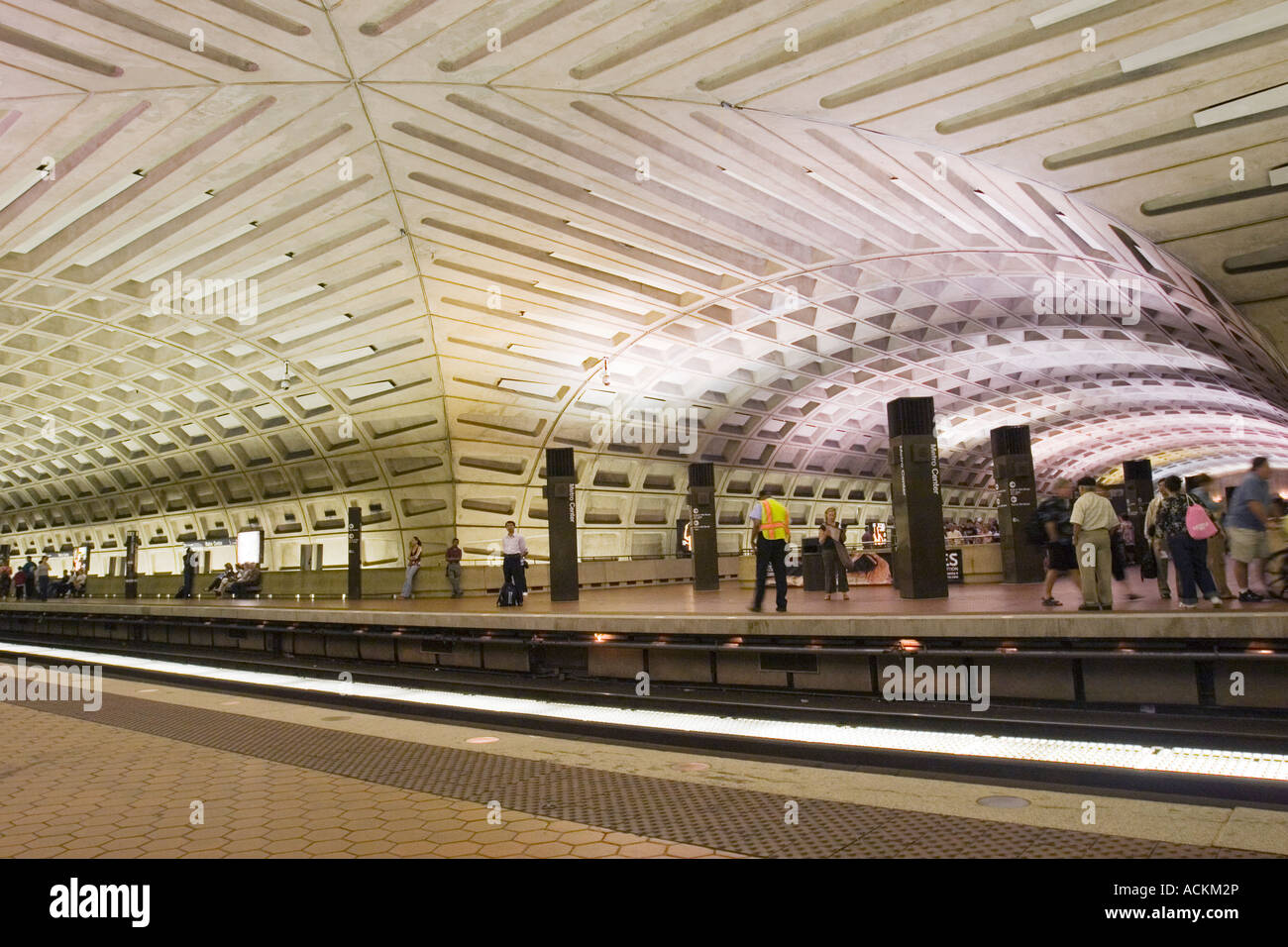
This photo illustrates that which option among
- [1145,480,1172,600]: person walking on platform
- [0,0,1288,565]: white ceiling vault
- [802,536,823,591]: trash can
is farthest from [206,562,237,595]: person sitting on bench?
[1145,480,1172,600]: person walking on platform

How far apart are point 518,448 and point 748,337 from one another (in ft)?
31.4

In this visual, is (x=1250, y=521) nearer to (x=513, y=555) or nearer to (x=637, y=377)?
(x=513, y=555)

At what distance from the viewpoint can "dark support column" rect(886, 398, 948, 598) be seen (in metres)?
12.5

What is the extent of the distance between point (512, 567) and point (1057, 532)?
32.8 ft

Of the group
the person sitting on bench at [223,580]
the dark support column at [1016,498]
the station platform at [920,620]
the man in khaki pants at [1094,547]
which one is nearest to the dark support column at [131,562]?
the person sitting on bench at [223,580]

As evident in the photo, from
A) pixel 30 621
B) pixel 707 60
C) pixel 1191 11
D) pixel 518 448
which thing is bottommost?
pixel 30 621

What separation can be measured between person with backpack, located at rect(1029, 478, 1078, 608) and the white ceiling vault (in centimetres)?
593

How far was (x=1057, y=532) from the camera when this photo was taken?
8906mm

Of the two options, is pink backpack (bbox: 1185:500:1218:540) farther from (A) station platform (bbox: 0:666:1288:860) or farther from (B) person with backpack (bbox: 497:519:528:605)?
(B) person with backpack (bbox: 497:519:528:605)

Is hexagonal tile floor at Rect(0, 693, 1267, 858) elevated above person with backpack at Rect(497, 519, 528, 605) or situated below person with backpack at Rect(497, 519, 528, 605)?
below

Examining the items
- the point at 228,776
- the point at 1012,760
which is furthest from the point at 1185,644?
the point at 228,776

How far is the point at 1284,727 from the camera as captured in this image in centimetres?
576

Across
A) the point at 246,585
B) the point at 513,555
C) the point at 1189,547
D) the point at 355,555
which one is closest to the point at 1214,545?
the point at 1189,547
